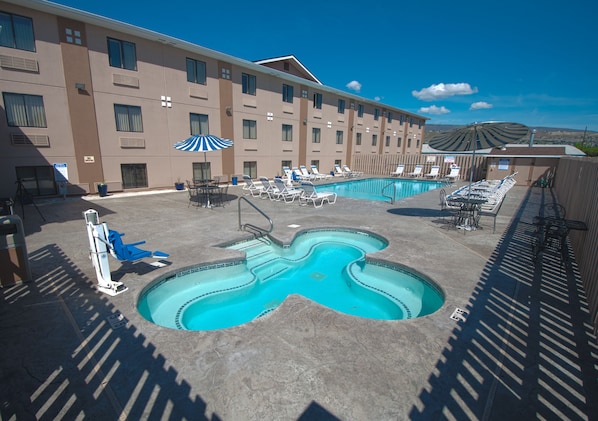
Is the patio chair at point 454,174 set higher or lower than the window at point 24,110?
lower

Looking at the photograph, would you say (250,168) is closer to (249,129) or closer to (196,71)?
(249,129)

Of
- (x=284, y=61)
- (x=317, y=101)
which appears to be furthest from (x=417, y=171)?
(x=284, y=61)

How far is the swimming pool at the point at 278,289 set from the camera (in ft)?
16.3

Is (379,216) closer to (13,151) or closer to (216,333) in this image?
(216,333)

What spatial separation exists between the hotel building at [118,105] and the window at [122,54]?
43 mm

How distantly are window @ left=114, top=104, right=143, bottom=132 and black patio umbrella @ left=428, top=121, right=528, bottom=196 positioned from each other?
44.8 feet

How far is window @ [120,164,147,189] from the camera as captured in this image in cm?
1428

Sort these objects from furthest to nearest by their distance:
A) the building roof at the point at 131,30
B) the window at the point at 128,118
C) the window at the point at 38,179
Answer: the window at the point at 128,118 < the window at the point at 38,179 < the building roof at the point at 131,30

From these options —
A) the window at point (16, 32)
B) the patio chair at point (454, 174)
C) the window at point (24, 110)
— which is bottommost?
the patio chair at point (454, 174)

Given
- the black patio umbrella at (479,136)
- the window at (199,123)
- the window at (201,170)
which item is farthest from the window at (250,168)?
the black patio umbrella at (479,136)

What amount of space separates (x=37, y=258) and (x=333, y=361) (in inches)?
253

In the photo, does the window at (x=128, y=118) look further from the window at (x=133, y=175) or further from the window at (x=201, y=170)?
the window at (x=201, y=170)

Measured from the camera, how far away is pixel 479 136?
24.9ft

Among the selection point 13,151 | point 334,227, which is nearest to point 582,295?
point 334,227
